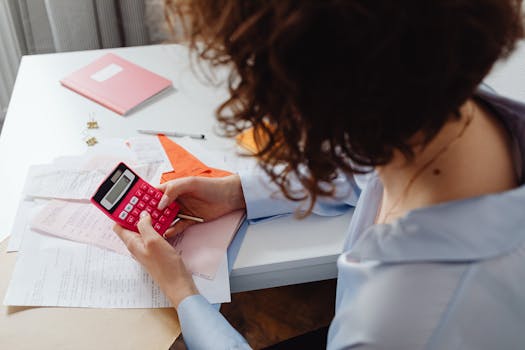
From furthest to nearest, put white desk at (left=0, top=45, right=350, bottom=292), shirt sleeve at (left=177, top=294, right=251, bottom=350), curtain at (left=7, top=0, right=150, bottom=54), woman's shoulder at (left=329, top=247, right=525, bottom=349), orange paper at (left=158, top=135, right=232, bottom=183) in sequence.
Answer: curtain at (left=7, top=0, right=150, bottom=54)
orange paper at (left=158, top=135, right=232, bottom=183)
white desk at (left=0, top=45, right=350, bottom=292)
shirt sleeve at (left=177, top=294, right=251, bottom=350)
woman's shoulder at (left=329, top=247, right=525, bottom=349)

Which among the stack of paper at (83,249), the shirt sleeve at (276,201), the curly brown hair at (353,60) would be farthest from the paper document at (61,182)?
the curly brown hair at (353,60)

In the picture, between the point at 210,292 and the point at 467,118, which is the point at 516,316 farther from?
the point at 210,292

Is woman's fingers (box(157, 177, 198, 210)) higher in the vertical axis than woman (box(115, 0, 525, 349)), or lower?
lower

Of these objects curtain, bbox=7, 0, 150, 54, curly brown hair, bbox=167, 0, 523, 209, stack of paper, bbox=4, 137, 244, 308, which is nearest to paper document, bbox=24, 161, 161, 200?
stack of paper, bbox=4, 137, 244, 308

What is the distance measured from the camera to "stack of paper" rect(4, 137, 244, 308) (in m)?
0.75

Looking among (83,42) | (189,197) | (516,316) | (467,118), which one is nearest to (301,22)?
(467,118)

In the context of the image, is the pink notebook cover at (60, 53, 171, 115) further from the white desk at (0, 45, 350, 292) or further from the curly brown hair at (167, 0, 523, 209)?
the curly brown hair at (167, 0, 523, 209)

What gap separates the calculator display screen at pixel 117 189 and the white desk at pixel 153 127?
19 centimetres

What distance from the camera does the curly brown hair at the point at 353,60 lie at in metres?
0.42

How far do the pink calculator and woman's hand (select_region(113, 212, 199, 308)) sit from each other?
0.05 feet

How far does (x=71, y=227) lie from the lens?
83 cm

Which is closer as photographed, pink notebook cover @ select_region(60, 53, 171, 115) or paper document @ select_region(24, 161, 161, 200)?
paper document @ select_region(24, 161, 161, 200)

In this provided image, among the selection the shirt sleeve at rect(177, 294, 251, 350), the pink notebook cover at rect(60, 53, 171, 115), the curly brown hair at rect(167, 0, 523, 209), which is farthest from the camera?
the pink notebook cover at rect(60, 53, 171, 115)

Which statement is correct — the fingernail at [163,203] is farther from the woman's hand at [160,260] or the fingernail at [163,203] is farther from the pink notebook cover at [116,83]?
the pink notebook cover at [116,83]
